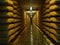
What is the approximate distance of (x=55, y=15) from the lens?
3410 millimetres

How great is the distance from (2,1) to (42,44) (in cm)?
154

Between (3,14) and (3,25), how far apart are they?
9.2 inches

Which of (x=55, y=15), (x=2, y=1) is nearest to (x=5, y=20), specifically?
(x=2, y=1)

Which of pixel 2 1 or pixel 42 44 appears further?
pixel 42 44

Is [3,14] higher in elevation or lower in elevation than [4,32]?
higher

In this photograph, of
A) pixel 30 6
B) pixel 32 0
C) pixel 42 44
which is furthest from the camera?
pixel 30 6

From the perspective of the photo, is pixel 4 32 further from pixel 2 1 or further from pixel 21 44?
pixel 21 44

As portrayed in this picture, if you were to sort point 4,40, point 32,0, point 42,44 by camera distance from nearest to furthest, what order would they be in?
point 4,40 < point 42,44 < point 32,0

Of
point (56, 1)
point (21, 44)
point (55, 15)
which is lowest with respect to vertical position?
point (21, 44)

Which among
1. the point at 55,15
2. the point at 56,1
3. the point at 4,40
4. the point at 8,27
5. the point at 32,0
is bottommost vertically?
the point at 4,40

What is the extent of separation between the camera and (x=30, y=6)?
35.3 ft

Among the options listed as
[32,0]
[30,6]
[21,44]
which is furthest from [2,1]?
[30,6]

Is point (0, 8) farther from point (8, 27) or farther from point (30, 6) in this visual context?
point (30, 6)

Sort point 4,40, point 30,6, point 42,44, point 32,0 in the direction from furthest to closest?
point 30,6
point 32,0
point 42,44
point 4,40
